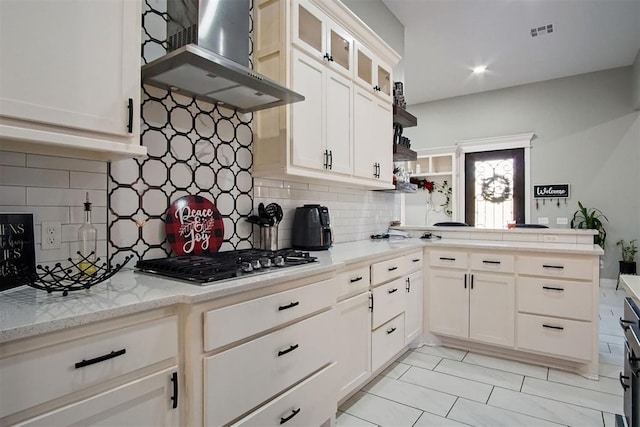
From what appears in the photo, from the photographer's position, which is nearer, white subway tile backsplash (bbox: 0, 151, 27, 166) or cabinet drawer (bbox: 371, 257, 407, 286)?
white subway tile backsplash (bbox: 0, 151, 27, 166)

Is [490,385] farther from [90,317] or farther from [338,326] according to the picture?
[90,317]

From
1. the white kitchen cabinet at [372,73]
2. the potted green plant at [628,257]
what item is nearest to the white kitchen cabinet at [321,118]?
the white kitchen cabinet at [372,73]

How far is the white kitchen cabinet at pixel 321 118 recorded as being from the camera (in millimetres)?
2242

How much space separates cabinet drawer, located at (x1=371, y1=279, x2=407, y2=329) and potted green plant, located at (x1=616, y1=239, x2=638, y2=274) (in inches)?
192

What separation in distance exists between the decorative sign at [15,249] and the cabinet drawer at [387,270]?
174 cm

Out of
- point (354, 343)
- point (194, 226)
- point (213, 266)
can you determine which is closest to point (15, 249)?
point (213, 266)

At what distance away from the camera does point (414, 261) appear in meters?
2.99

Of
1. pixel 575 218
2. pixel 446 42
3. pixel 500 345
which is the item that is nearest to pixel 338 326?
pixel 500 345

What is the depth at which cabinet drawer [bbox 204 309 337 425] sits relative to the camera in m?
1.28

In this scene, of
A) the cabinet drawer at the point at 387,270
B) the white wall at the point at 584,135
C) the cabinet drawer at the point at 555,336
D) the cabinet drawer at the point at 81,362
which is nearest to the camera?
the cabinet drawer at the point at 81,362

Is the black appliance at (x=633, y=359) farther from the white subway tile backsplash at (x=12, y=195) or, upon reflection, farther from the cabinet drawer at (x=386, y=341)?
the white subway tile backsplash at (x=12, y=195)

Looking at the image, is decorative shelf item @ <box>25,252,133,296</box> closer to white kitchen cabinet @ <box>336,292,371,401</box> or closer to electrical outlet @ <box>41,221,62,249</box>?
electrical outlet @ <box>41,221,62,249</box>

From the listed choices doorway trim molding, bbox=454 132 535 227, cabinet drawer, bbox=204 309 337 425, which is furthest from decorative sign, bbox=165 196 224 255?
doorway trim molding, bbox=454 132 535 227

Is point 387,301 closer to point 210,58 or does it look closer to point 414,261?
point 414,261
